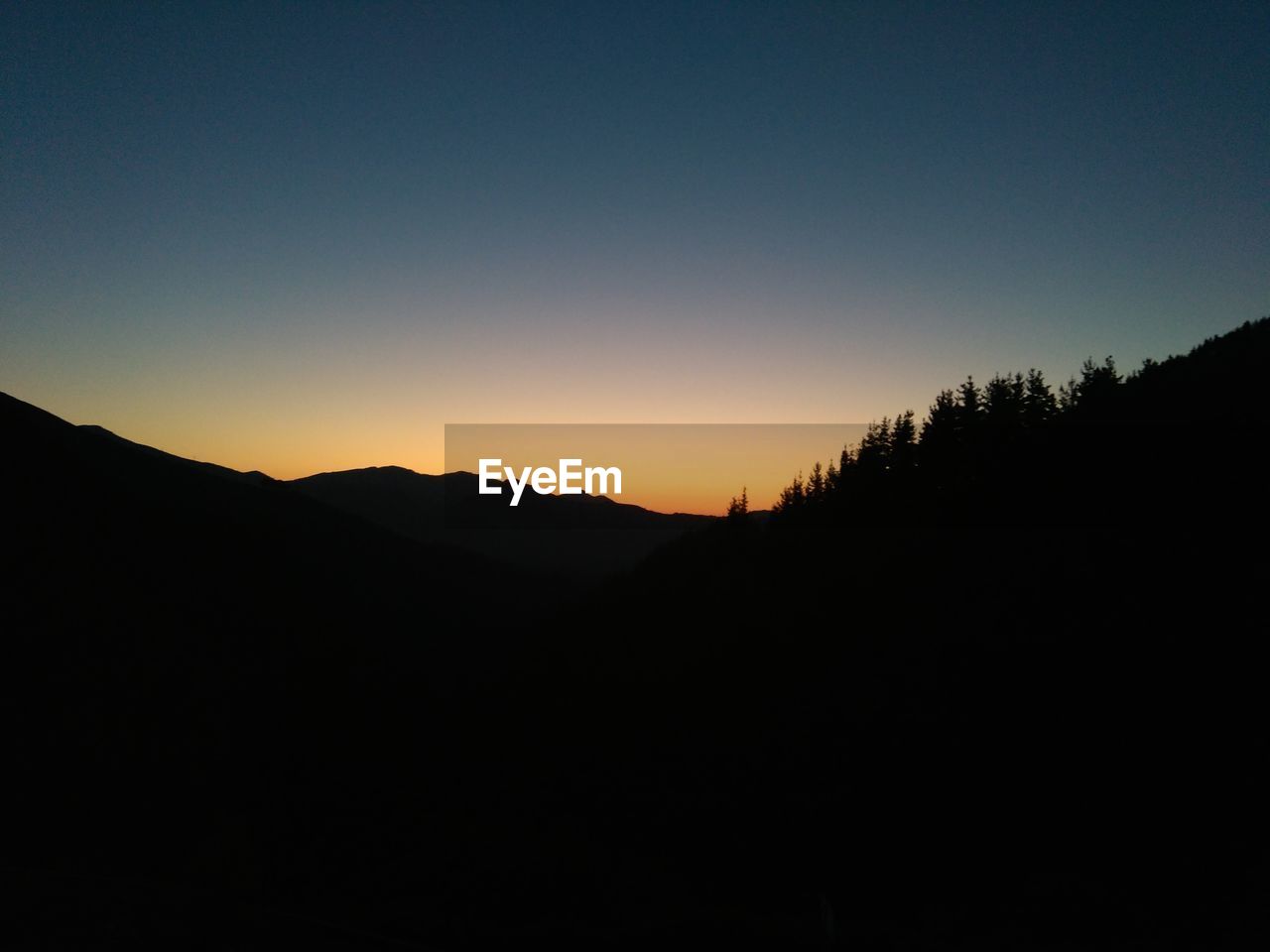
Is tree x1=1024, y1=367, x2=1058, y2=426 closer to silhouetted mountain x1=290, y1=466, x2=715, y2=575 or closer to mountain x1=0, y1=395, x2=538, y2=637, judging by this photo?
mountain x1=0, y1=395, x2=538, y2=637

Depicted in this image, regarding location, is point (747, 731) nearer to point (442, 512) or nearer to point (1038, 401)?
point (1038, 401)

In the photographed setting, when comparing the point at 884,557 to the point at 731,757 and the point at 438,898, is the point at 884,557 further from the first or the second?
the point at 438,898

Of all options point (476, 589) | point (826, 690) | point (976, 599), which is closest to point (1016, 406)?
point (976, 599)

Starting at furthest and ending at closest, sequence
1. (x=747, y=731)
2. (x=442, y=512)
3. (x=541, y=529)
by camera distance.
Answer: (x=442, y=512) < (x=541, y=529) < (x=747, y=731)

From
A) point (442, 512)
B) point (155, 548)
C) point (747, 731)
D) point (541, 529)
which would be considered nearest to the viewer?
point (747, 731)

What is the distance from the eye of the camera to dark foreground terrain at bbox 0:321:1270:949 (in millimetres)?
10617

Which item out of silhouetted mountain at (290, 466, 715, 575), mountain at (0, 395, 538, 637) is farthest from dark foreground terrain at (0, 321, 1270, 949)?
silhouetted mountain at (290, 466, 715, 575)

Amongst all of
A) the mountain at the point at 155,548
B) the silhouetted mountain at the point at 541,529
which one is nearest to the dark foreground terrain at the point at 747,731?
the mountain at the point at 155,548

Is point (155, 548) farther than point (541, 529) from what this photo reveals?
No

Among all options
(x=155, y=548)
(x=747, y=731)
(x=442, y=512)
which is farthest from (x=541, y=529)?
(x=747, y=731)

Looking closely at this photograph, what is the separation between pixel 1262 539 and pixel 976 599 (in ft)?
24.7

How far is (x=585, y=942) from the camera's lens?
311 inches

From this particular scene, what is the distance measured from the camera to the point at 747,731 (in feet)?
75.6

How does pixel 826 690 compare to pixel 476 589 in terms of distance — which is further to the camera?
pixel 476 589
